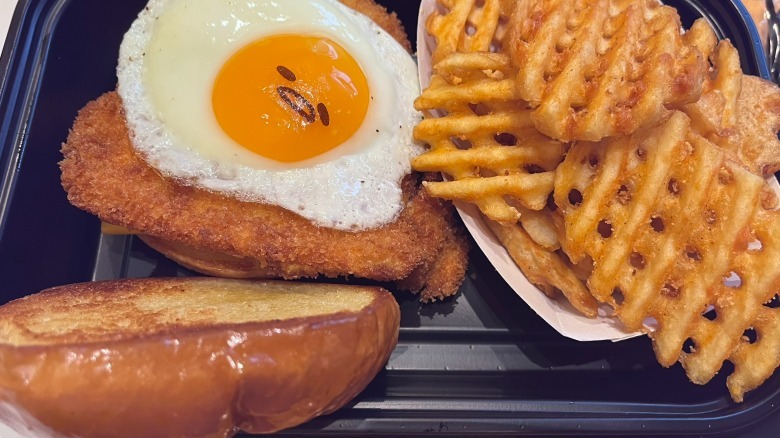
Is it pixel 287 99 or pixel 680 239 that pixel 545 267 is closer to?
pixel 680 239

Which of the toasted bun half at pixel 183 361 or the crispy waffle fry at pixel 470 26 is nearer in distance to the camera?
the toasted bun half at pixel 183 361

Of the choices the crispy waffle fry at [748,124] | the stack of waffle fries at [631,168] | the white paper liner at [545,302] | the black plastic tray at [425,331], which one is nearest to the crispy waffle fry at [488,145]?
the stack of waffle fries at [631,168]

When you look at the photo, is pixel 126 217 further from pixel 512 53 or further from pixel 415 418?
pixel 512 53

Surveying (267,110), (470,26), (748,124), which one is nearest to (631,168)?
(748,124)

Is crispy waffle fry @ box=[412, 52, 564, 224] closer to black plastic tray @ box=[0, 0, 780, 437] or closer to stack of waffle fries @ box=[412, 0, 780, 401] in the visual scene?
stack of waffle fries @ box=[412, 0, 780, 401]

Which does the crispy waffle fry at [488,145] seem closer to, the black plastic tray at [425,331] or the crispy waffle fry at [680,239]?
the crispy waffle fry at [680,239]

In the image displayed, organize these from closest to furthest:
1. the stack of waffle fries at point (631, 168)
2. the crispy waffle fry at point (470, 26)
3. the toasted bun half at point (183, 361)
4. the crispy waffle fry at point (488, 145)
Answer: the toasted bun half at point (183, 361) → the stack of waffle fries at point (631, 168) → the crispy waffle fry at point (488, 145) → the crispy waffle fry at point (470, 26)

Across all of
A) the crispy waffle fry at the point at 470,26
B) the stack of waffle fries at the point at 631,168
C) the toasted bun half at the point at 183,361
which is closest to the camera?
the toasted bun half at the point at 183,361
